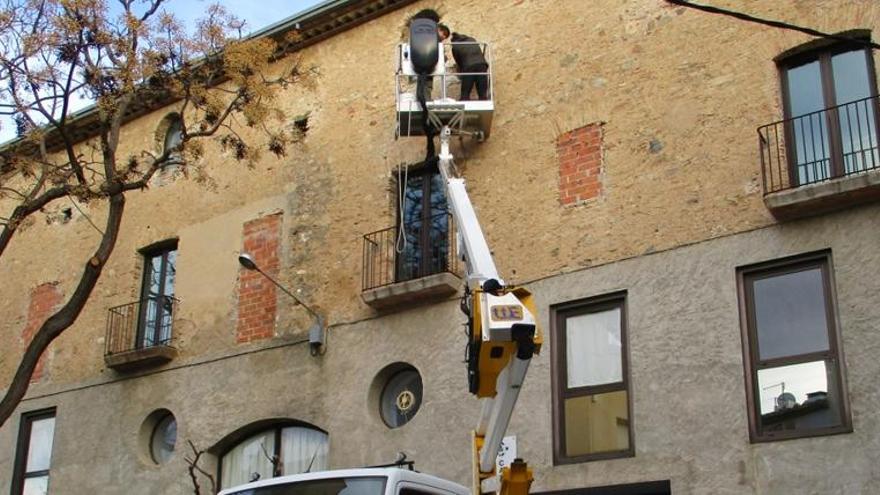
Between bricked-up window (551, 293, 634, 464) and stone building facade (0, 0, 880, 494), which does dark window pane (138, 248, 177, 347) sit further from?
bricked-up window (551, 293, 634, 464)

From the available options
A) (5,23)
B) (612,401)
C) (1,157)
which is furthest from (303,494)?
(1,157)

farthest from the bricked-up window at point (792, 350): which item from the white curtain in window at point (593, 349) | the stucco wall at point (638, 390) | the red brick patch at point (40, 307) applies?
the red brick patch at point (40, 307)

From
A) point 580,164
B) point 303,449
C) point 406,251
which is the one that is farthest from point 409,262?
point 303,449

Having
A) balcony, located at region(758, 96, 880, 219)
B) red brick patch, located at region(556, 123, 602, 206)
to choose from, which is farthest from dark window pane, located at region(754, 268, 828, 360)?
red brick patch, located at region(556, 123, 602, 206)

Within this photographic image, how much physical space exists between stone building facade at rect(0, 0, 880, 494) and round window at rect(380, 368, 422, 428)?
0.22 ft

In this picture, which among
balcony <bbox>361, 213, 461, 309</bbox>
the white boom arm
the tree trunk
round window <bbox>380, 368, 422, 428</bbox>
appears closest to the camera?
the white boom arm

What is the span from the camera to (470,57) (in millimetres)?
17766

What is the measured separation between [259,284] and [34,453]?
19.6ft

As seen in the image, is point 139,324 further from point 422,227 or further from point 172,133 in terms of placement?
point 422,227

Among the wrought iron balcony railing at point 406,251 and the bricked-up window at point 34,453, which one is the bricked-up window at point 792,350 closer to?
the wrought iron balcony railing at point 406,251

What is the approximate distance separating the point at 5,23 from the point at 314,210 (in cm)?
560

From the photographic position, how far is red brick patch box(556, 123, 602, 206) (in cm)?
1620

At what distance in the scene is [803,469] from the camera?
1302 cm

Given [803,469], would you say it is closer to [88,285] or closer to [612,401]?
[612,401]
